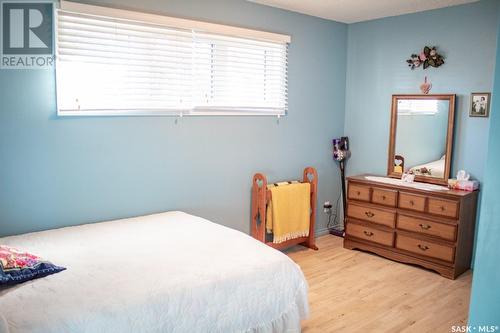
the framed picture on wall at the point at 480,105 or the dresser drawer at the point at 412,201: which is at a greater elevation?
the framed picture on wall at the point at 480,105

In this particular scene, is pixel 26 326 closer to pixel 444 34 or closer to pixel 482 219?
pixel 482 219

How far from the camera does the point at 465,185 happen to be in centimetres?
370

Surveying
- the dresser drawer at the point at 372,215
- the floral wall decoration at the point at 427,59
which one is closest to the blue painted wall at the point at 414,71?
the floral wall decoration at the point at 427,59

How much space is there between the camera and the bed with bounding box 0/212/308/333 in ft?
6.00

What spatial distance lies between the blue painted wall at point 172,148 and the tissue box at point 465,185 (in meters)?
1.39

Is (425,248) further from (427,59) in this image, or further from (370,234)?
(427,59)

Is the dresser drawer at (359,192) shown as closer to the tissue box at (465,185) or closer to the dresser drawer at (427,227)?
the dresser drawer at (427,227)

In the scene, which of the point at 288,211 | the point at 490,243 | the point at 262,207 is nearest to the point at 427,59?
the point at 288,211

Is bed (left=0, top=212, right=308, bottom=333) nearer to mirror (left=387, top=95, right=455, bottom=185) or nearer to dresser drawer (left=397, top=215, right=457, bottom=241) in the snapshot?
dresser drawer (left=397, top=215, right=457, bottom=241)

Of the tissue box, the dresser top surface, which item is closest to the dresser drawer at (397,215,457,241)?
the dresser top surface

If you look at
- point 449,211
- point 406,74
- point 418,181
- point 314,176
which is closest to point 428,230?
point 449,211

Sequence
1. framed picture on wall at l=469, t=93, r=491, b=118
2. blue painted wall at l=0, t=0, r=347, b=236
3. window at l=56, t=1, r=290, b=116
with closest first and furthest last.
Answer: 1. blue painted wall at l=0, t=0, r=347, b=236
2. window at l=56, t=1, r=290, b=116
3. framed picture on wall at l=469, t=93, r=491, b=118

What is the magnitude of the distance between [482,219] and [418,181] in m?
2.68

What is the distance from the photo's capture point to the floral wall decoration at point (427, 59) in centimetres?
399
